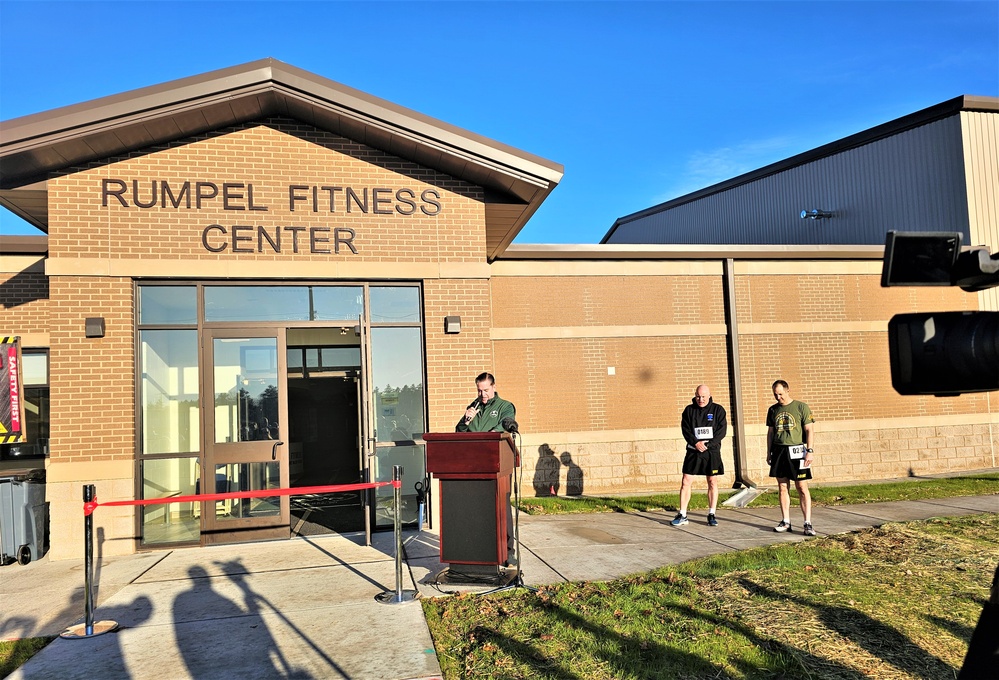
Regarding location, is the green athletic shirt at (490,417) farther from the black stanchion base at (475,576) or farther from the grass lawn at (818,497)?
the grass lawn at (818,497)

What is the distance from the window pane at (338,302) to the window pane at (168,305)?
1.48 metres

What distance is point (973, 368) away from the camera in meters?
2.64

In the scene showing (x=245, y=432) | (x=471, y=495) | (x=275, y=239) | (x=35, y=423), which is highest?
(x=275, y=239)

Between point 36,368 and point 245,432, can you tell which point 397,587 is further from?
point 36,368

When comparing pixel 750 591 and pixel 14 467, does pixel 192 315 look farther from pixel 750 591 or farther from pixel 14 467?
pixel 750 591

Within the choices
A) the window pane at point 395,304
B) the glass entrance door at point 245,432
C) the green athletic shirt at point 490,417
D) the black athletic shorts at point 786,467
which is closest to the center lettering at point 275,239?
the window pane at point 395,304

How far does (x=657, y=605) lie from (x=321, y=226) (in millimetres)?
6099

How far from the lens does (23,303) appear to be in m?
11.4

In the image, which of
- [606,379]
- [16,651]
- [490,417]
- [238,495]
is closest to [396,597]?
[238,495]

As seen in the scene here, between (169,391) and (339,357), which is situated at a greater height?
(339,357)

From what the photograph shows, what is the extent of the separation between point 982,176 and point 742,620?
45.3 ft

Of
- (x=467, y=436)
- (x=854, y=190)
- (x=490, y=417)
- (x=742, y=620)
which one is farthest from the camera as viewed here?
(x=854, y=190)

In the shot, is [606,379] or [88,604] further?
[606,379]

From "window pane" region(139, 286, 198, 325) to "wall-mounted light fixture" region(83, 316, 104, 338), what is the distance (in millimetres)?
484
